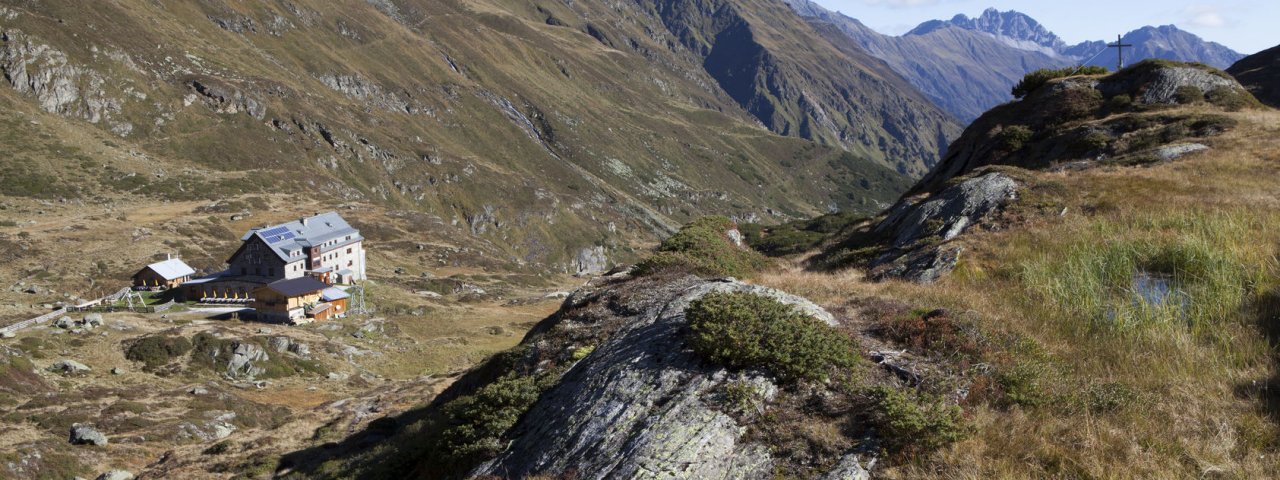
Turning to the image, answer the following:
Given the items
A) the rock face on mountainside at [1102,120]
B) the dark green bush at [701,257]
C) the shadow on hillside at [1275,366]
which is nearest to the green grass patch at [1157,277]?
the shadow on hillside at [1275,366]

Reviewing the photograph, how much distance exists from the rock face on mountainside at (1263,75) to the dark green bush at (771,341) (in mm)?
78426

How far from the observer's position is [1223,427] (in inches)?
294

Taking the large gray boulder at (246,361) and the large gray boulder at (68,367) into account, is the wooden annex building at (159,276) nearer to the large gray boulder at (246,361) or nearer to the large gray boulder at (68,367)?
the large gray boulder at (246,361)

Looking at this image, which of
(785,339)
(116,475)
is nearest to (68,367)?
(116,475)

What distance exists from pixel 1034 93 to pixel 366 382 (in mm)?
61188

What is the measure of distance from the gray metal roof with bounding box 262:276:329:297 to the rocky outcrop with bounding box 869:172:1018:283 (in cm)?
6984

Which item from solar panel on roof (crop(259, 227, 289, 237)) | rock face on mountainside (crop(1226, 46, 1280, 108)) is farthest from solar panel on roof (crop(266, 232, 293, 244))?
rock face on mountainside (crop(1226, 46, 1280, 108))

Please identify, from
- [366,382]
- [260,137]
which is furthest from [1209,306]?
[260,137]

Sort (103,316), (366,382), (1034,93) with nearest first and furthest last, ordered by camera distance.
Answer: (1034,93), (366,382), (103,316)

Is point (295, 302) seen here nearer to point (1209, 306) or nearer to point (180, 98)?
point (1209, 306)

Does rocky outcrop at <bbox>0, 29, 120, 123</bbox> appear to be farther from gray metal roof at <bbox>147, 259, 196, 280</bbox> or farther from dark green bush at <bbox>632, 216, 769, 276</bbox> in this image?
dark green bush at <bbox>632, 216, 769, 276</bbox>

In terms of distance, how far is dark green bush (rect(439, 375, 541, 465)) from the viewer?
1244cm

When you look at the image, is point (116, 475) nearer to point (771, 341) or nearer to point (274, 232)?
point (771, 341)

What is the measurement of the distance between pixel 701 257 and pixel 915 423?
14.4 meters
